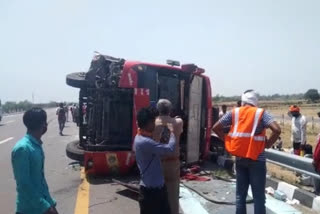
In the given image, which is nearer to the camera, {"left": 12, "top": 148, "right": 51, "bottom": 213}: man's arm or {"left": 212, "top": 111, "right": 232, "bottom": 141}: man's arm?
{"left": 12, "top": 148, "right": 51, "bottom": 213}: man's arm

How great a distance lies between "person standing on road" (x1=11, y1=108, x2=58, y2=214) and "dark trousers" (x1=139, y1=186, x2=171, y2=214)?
1.01m

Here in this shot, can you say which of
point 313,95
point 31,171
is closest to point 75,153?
point 31,171

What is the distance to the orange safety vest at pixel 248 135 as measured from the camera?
16.7 ft

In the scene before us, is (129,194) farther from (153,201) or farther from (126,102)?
(153,201)

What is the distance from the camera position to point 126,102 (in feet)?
28.8

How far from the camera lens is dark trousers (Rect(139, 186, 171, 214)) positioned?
159 inches

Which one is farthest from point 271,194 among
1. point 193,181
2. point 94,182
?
point 94,182

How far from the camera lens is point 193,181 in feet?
27.0

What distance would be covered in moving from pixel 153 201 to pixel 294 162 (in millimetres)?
3663

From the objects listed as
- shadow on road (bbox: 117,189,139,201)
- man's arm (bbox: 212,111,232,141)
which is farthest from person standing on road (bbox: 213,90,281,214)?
shadow on road (bbox: 117,189,139,201)

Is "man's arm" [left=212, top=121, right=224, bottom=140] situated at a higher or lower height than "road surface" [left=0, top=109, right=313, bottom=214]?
higher

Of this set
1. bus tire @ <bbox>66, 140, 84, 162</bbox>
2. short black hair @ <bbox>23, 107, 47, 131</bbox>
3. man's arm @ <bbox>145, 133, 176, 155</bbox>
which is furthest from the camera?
bus tire @ <bbox>66, 140, 84, 162</bbox>

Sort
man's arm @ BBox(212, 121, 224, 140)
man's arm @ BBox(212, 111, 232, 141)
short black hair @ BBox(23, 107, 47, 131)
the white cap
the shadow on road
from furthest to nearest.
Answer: the shadow on road
man's arm @ BBox(212, 121, 224, 140)
man's arm @ BBox(212, 111, 232, 141)
the white cap
short black hair @ BBox(23, 107, 47, 131)

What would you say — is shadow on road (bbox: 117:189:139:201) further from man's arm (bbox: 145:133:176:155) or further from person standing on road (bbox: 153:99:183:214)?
man's arm (bbox: 145:133:176:155)
